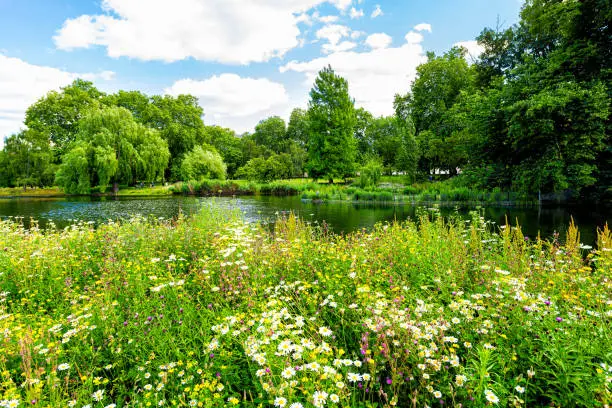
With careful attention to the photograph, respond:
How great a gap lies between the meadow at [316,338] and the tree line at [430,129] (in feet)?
53.1

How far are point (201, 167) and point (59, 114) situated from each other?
25004 mm

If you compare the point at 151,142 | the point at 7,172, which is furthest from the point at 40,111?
the point at 151,142

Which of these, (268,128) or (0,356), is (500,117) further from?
(268,128)

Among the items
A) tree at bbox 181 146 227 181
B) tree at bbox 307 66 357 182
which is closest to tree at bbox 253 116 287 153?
tree at bbox 181 146 227 181

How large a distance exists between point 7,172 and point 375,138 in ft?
190

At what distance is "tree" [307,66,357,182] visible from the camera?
4231 cm

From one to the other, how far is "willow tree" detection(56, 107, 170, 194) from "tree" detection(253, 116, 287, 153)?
37346 mm

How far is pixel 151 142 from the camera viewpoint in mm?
41062

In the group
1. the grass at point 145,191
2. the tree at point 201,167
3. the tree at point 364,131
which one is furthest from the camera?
the tree at point 364,131

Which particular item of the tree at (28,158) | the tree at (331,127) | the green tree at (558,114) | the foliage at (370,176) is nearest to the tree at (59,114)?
the tree at (28,158)

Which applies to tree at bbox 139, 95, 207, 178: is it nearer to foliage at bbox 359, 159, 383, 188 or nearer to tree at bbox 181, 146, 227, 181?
tree at bbox 181, 146, 227, 181

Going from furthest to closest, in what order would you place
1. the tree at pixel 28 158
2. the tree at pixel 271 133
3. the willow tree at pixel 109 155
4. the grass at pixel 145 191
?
the tree at pixel 271 133, the tree at pixel 28 158, the grass at pixel 145 191, the willow tree at pixel 109 155

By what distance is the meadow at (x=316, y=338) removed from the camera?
2139 mm

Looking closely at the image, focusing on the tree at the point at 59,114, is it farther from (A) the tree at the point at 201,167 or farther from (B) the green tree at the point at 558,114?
(B) the green tree at the point at 558,114
